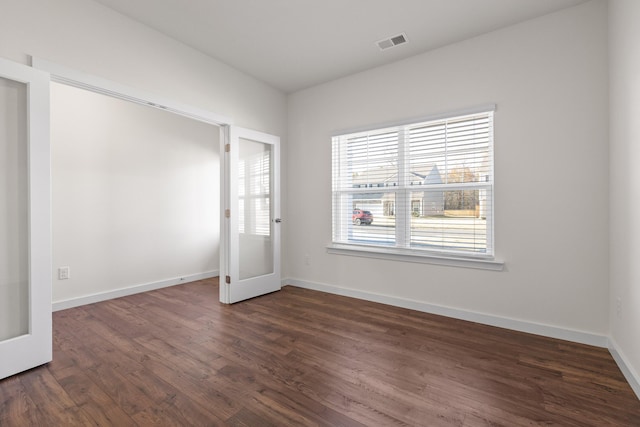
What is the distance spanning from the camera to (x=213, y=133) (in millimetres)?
5145

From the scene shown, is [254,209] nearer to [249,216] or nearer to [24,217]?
[249,216]

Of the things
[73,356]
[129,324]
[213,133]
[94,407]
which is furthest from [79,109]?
[94,407]

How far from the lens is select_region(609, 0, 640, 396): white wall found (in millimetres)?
1878

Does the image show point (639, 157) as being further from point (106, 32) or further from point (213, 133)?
point (213, 133)

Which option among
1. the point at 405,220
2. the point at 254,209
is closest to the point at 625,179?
the point at 405,220

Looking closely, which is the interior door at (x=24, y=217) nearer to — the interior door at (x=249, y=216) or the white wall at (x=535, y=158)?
the interior door at (x=249, y=216)

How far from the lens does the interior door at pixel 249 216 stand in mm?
3574

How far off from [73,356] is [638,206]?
3.99 meters

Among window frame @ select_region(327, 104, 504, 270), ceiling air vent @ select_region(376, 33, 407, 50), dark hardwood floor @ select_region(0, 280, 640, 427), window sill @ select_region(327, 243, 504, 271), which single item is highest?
ceiling air vent @ select_region(376, 33, 407, 50)

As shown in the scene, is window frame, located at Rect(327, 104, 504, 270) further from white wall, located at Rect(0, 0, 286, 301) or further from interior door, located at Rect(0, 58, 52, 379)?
interior door, located at Rect(0, 58, 52, 379)

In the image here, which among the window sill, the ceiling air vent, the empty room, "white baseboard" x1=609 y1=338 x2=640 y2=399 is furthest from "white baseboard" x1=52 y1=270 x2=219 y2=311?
"white baseboard" x1=609 y1=338 x2=640 y2=399

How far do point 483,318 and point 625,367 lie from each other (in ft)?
3.37

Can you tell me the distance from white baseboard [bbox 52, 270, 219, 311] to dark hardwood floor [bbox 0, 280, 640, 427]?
1.08 feet

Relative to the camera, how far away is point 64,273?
341 centimetres
